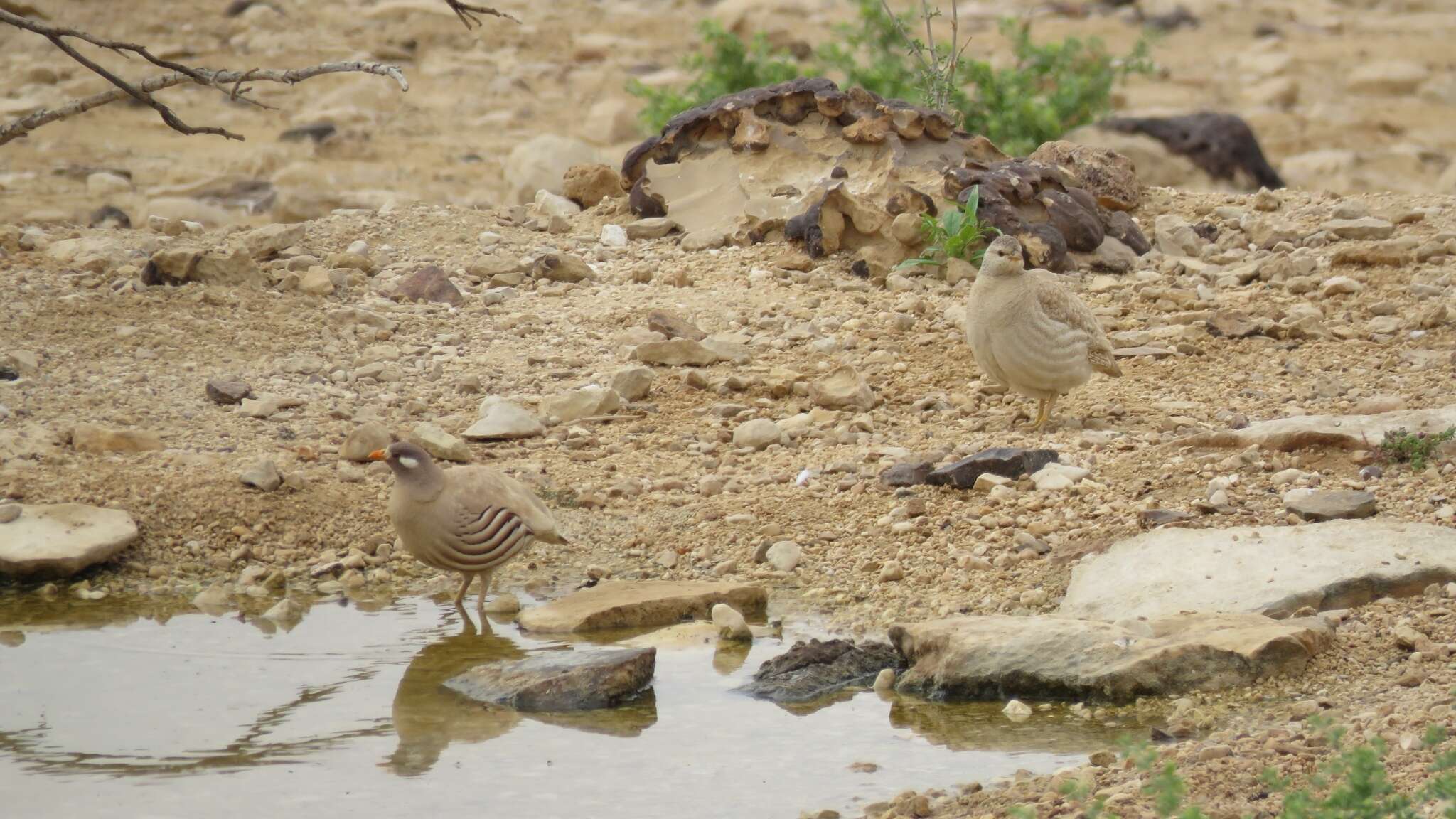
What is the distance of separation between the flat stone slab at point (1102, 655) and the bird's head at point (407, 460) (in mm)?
1814

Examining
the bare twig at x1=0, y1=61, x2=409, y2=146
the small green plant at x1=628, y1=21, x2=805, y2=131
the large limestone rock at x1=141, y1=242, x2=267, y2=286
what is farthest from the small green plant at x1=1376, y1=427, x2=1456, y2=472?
the small green plant at x1=628, y1=21, x2=805, y2=131

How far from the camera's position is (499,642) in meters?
6.15

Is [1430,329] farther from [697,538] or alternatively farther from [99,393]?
[99,393]

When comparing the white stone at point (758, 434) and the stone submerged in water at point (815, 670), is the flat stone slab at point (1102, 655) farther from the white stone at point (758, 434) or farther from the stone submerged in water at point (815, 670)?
the white stone at point (758, 434)

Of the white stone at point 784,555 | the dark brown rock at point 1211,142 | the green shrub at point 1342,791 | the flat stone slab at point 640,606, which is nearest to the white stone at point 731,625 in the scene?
the flat stone slab at point 640,606

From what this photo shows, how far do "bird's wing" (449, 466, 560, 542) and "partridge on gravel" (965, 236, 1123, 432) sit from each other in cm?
211

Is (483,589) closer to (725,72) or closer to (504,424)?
(504,424)

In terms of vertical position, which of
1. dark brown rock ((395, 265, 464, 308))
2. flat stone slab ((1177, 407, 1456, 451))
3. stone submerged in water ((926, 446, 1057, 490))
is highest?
flat stone slab ((1177, 407, 1456, 451))

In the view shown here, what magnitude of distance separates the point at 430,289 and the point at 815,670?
4.66 m

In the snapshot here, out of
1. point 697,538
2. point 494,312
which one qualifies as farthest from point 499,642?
point 494,312

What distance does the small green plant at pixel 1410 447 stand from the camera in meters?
6.62

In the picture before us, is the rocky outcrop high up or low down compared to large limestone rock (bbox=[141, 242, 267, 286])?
up

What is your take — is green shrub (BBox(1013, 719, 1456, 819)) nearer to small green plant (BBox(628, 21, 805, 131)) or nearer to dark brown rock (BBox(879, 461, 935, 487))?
dark brown rock (BBox(879, 461, 935, 487))

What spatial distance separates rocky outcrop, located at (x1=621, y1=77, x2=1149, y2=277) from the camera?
9820 mm
